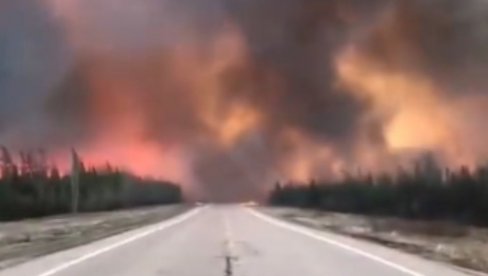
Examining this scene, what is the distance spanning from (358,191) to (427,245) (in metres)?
119

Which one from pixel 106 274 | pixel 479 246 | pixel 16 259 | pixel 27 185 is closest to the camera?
pixel 106 274

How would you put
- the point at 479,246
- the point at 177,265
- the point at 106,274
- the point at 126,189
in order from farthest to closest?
the point at 126,189
the point at 479,246
the point at 177,265
the point at 106,274

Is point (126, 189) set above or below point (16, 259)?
above

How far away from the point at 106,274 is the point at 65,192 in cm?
13247

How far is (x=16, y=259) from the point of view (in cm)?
2559

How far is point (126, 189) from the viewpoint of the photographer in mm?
190250

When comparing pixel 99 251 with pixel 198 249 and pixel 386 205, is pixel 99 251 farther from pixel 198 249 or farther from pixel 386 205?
pixel 386 205

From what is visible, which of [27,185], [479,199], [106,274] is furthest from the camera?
[27,185]

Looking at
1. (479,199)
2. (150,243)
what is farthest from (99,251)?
(479,199)

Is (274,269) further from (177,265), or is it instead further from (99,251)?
(99,251)

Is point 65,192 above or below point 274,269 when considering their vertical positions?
above

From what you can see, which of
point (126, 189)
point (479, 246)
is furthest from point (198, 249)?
point (126, 189)

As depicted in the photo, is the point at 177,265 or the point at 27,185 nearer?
the point at 177,265

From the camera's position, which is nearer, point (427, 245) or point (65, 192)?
point (427, 245)
